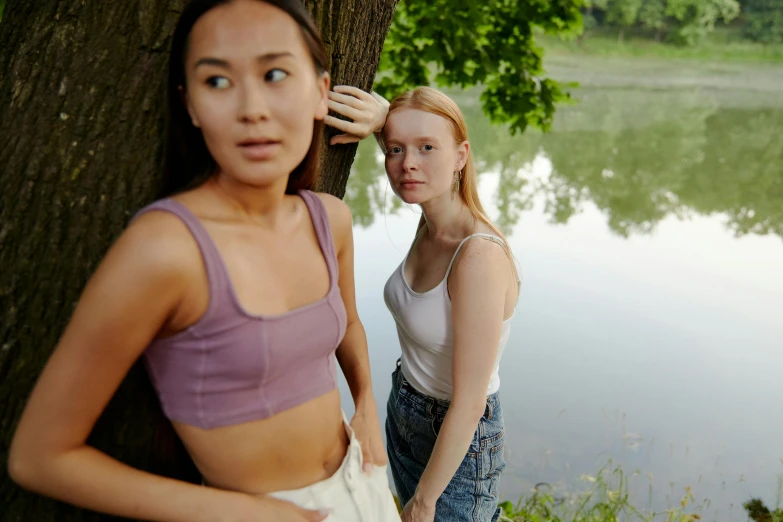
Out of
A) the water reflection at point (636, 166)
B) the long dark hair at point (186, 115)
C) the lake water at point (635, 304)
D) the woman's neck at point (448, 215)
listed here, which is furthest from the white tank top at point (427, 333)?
the water reflection at point (636, 166)

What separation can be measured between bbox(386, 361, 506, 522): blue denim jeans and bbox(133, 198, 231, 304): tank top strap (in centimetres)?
114

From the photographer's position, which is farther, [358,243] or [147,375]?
[358,243]

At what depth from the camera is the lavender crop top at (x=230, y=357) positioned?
1.18 metres

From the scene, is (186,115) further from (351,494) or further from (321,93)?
(351,494)

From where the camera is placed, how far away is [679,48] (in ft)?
100

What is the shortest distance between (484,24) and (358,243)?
336cm

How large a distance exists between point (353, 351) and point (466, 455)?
0.63m

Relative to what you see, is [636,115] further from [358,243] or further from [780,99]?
[358,243]

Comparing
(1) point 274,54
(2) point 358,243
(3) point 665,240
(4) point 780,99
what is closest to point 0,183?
(1) point 274,54

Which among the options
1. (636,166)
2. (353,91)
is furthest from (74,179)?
(636,166)

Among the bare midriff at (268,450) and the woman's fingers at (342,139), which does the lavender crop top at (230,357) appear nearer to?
the bare midriff at (268,450)

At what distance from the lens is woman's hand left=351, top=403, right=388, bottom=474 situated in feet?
5.17

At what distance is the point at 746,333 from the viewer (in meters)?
6.99

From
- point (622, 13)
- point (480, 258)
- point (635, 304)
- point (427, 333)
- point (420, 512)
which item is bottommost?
point (635, 304)
